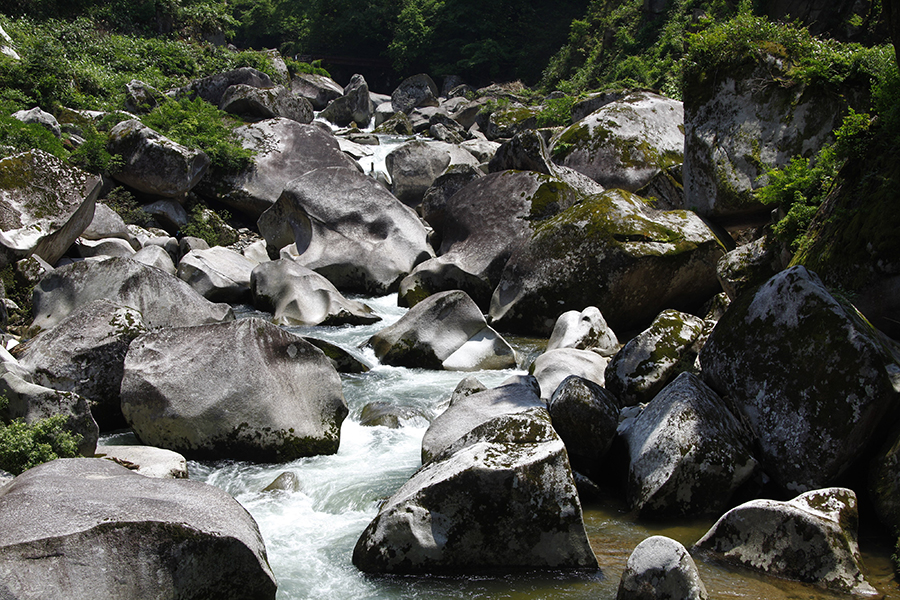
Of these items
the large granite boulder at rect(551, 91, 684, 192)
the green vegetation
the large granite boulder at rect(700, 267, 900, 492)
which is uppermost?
the large granite boulder at rect(551, 91, 684, 192)

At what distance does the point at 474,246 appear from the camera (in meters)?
12.6

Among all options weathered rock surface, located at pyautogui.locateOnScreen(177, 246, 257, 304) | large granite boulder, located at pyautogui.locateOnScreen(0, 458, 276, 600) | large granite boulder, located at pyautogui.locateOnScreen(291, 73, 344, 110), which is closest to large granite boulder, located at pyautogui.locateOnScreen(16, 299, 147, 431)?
large granite boulder, located at pyautogui.locateOnScreen(0, 458, 276, 600)

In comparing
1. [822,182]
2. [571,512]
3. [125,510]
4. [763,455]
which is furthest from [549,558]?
[822,182]

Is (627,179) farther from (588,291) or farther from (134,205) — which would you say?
(134,205)

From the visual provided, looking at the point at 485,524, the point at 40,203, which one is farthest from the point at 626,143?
the point at 485,524

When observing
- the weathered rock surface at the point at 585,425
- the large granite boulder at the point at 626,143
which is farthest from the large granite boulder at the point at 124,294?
the large granite boulder at the point at 626,143

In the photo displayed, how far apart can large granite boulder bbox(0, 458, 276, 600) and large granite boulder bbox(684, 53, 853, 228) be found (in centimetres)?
851

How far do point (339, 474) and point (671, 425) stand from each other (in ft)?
10.4

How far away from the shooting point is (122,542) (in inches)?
151

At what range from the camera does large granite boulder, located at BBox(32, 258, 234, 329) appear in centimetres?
866

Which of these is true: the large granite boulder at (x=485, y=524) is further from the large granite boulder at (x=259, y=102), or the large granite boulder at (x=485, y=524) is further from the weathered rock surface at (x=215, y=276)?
the large granite boulder at (x=259, y=102)

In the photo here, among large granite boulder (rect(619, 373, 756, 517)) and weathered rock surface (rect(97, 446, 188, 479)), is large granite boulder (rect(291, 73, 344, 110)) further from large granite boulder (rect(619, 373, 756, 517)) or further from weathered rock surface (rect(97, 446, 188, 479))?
large granite boulder (rect(619, 373, 756, 517))

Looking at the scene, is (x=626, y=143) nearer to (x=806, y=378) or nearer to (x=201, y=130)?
(x=806, y=378)

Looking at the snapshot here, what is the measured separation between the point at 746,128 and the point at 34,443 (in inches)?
398
